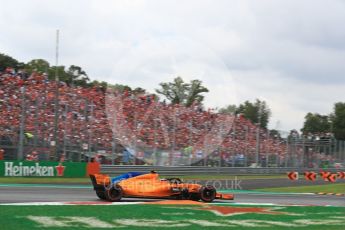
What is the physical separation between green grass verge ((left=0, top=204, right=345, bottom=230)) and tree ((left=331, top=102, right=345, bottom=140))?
218 ft

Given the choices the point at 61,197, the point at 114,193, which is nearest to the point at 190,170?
the point at 61,197

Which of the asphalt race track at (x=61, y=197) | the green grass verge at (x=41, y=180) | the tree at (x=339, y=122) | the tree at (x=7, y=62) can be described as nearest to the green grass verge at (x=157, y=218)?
the asphalt race track at (x=61, y=197)

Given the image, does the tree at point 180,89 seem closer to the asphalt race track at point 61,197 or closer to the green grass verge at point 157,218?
the asphalt race track at point 61,197

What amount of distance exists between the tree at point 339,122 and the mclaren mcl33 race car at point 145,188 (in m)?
64.3

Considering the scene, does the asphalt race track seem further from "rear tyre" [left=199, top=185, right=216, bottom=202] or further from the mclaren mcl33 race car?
"rear tyre" [left=199, top=185, right=216, bottom=202]

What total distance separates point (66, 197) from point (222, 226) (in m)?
6.65

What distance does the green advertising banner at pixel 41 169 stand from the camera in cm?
2441

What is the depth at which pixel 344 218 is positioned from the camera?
1245 centimetres

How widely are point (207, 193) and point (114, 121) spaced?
10693mm

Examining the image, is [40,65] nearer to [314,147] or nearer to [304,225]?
[314,147]

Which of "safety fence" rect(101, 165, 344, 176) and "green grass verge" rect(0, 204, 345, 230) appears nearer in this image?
"green grass verge" rect(0, 204, 345, 230)

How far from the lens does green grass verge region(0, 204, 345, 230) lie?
930 cm

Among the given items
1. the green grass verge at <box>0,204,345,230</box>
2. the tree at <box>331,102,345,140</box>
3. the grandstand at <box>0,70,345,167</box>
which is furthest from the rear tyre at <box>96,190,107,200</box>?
the tree at <box>331,102,345,140</box>

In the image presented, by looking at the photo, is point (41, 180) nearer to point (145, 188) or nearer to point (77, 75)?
point (145, 188)
